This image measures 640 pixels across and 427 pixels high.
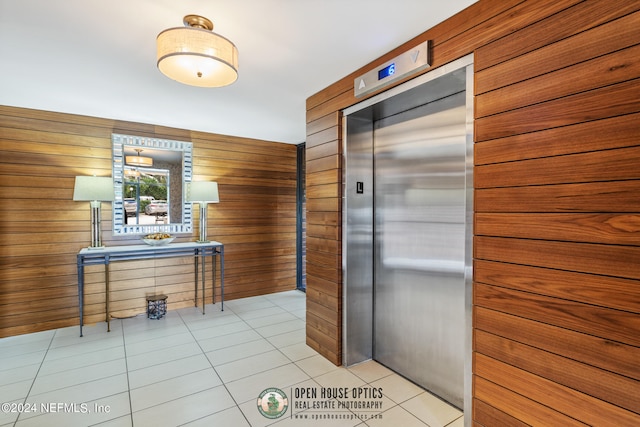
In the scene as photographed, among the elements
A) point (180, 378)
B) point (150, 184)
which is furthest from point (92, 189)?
point (180, 378)

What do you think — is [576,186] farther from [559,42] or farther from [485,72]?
[485,72]

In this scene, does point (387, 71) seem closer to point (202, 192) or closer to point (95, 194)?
point (202, 192)

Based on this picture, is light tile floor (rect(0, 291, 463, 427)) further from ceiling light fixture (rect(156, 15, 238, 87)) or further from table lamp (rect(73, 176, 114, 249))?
ceiling light fixture (rect(156, 15, 238, 87))

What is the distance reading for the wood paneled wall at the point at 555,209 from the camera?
1154 millimetres

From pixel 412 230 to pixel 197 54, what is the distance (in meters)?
1.86

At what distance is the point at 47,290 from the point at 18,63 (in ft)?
7.88

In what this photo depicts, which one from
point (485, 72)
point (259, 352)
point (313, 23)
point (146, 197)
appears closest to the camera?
point (485, 72)

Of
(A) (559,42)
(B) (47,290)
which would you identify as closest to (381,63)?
(A) (559,42)

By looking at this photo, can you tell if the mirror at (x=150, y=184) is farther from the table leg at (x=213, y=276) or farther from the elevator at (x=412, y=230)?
the elevator at (x=412, y=230)

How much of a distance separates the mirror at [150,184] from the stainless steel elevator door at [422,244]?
2.78 m

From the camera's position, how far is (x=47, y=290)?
346cm

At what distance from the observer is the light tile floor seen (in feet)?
6.70

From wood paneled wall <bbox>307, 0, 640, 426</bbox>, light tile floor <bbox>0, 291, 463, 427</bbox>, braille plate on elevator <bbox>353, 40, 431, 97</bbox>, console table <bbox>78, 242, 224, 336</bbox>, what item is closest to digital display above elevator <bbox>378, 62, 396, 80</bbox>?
braille plate on elevator <bbox>353, 40, 431, 97</bbox>

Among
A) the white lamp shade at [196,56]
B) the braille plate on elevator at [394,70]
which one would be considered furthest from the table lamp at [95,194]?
the braille plate on elevator at [394,70]
